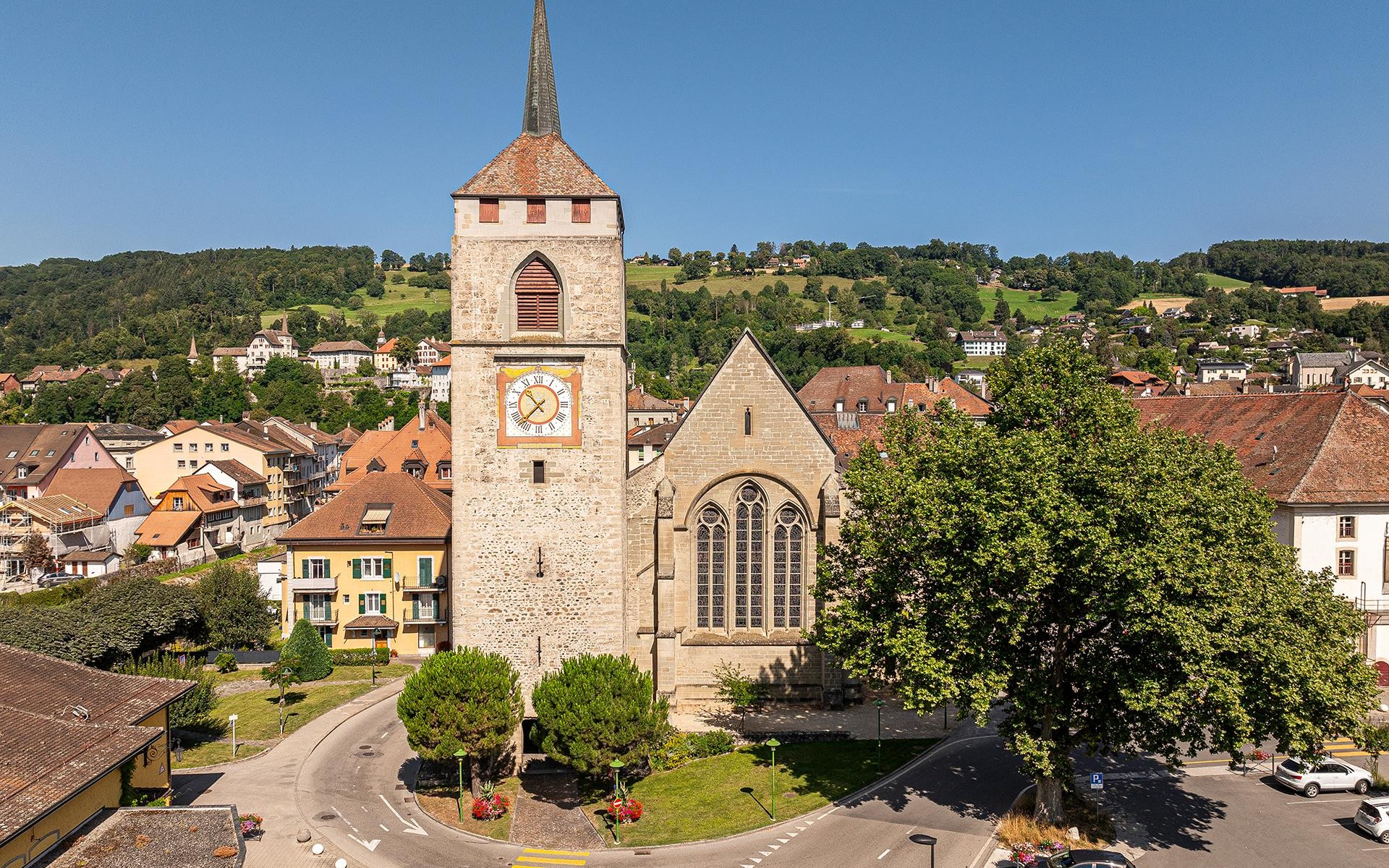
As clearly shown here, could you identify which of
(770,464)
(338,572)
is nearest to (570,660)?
(770,464)

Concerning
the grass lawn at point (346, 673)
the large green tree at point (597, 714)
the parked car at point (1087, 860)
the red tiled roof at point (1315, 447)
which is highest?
the red tiled roof at point (1315, 447)

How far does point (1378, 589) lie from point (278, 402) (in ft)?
540

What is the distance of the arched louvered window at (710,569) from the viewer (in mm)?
38656

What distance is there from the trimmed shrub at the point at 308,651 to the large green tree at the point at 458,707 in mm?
18491

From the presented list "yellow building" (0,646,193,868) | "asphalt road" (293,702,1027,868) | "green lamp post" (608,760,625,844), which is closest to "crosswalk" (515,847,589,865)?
"asphalt road" (293,702,1027,868)

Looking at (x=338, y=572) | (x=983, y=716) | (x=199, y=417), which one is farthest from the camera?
(x=199, y=417)

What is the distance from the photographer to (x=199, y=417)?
153m

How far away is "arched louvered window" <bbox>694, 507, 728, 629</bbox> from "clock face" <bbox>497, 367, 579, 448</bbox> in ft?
28.1

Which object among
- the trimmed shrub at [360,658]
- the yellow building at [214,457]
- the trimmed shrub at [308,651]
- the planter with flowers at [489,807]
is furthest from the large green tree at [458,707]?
the yellow building at [214,457]

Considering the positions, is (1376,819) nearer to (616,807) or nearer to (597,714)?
(616,807)

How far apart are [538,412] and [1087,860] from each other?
22453mm

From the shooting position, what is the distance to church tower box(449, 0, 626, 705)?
106ft

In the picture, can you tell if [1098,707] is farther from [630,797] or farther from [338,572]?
[338,572]

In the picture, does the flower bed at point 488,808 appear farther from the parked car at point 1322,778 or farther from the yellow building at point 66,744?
the parked car at point 1322,778
